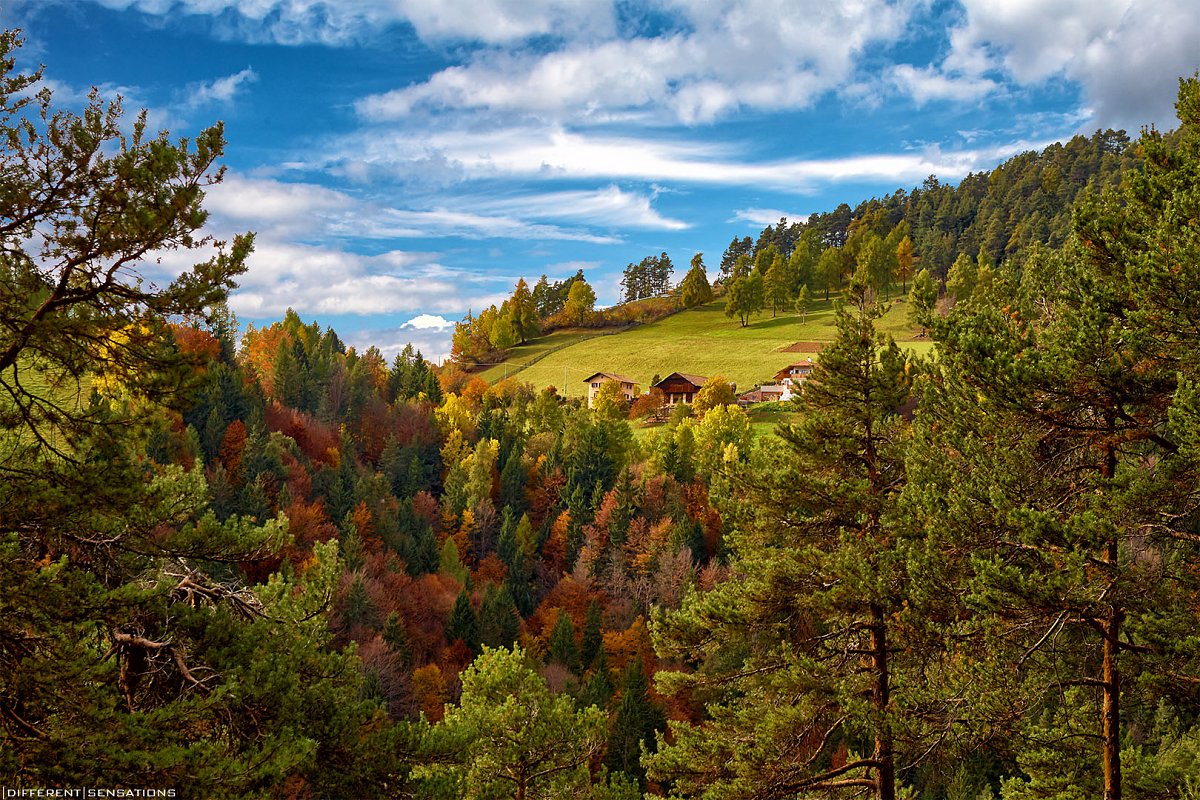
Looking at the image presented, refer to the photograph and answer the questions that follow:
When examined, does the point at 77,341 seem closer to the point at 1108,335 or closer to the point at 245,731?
the point at 245,731

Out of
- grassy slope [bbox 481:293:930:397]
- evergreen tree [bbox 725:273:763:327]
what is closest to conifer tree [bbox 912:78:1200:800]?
grassy slope [bbox 481:293:930:397]

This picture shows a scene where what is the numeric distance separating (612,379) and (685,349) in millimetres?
18371

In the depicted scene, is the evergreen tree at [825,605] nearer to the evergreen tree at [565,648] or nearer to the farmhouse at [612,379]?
the evergreen tree at [565,648]

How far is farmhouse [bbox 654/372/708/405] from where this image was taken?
86.6 metres

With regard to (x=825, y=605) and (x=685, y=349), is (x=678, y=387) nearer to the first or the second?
(x=685, y=349)

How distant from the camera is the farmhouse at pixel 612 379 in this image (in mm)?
90556

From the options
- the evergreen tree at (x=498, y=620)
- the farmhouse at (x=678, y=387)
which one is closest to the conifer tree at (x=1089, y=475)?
the evergreen tree at (x=498, y=620)

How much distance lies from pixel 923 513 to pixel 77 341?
31.2 feet

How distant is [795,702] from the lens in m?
11.8

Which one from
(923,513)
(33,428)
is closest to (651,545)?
(923,513)

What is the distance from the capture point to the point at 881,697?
1137cm

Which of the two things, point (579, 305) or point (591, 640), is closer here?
point (591, 640)

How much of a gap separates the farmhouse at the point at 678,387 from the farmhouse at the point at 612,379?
4012 millimetres

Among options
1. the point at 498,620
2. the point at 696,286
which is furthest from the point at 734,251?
the point at 498,620
